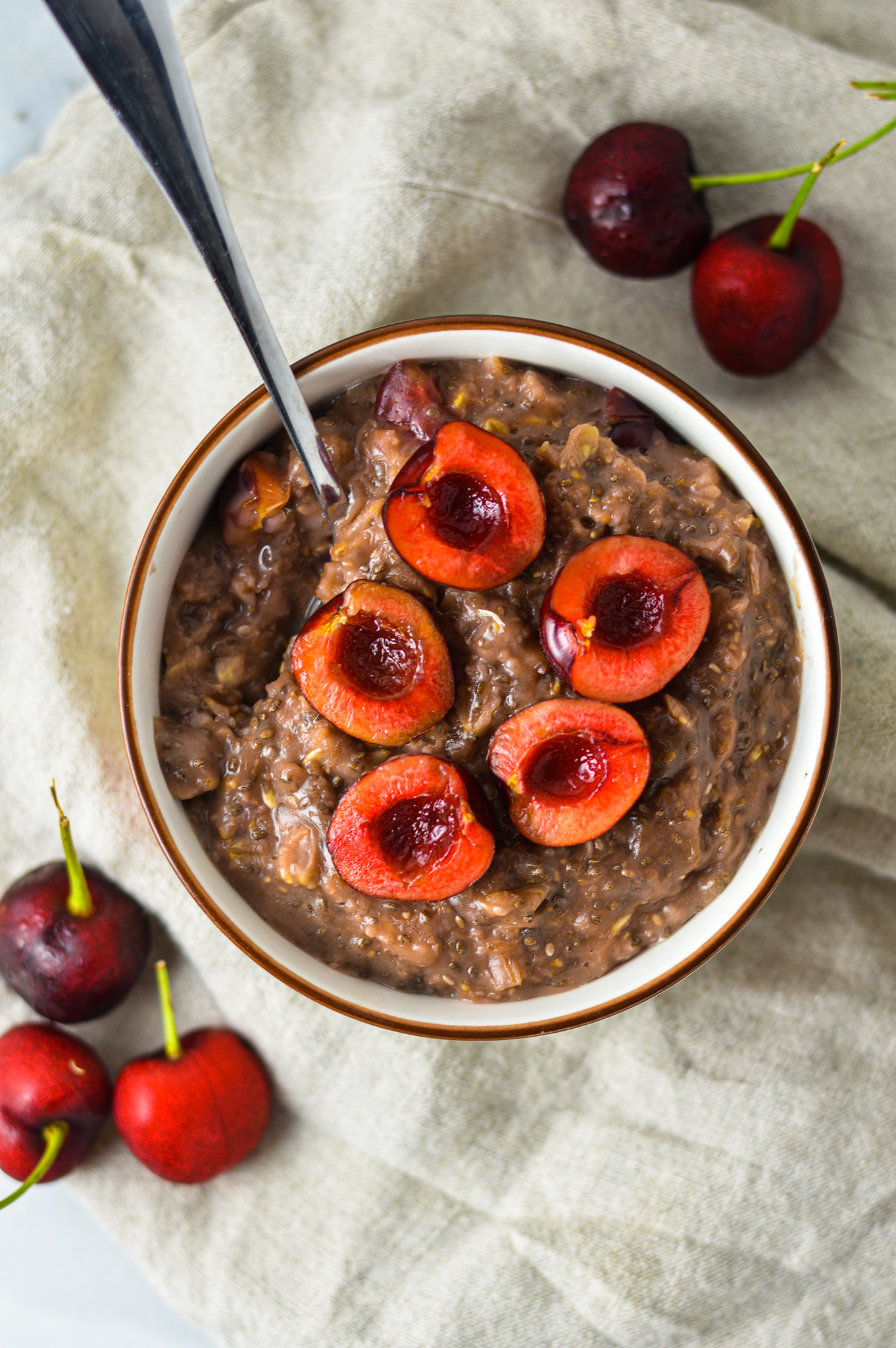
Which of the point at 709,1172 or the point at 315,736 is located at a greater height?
the point at 315,736

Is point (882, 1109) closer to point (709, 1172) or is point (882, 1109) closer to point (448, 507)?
point (709, 1172)

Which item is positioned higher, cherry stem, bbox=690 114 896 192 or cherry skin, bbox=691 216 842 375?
cherry stem, bbox=690 114 896 192

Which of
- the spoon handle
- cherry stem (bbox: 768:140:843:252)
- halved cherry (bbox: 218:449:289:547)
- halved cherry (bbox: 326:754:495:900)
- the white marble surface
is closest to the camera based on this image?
the spoon handle

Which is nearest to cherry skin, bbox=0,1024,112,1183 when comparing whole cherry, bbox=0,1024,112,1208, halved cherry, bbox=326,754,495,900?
whole cherry, bbox=0,1024,112,1208

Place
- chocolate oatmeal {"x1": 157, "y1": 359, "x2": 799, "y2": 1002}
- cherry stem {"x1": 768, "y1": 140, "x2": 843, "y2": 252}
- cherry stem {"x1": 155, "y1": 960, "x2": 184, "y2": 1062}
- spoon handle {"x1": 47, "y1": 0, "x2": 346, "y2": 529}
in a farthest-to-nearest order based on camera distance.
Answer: cherry stem {"x1": 155, "y1": 960, "x2": 184, "y2": 1062} < cherry stem {"x1": 768, "y1": 140, "x2": 843, "y2": 252} < chocolate oatmeal {"x1": 157, "y1": 359, "x2": 799, "y2": 1002} < spoon handle {"x1": 47, "y1": 0, "x2": 346, "y2": 529}

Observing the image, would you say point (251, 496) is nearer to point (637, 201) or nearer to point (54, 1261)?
point (637, 201)

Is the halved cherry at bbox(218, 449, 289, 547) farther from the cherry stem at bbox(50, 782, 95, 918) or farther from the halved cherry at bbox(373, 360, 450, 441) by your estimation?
A: the cherry stem at bbox(50, 782, 95, 918)

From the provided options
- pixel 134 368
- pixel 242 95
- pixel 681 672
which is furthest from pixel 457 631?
pixel 242 95
